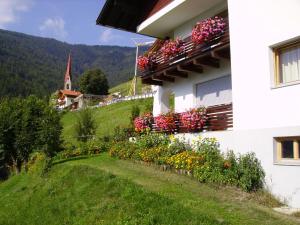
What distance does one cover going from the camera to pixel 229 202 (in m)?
9.99

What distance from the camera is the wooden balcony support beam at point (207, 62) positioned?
15.1 meters

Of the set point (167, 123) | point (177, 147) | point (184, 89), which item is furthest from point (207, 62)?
point (177, 147)

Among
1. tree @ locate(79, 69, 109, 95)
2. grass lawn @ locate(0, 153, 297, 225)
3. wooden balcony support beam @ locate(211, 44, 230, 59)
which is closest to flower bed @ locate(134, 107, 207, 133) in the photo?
wooden balcony support beam @ locate(211, 44, 230, 59)

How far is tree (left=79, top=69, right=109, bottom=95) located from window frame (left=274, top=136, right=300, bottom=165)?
9354 centimetres

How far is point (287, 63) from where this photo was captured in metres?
11.3

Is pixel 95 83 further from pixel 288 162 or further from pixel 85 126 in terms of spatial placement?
pixel 288 162

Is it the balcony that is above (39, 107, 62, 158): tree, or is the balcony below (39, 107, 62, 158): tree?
above

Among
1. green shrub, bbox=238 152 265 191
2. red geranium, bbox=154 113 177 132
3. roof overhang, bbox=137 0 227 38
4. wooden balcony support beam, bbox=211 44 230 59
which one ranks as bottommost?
green shrub, bbox=238 152 265 191

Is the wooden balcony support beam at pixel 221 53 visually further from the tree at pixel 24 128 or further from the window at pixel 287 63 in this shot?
the tree at pixel 24 128

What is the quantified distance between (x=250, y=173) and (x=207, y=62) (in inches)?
221

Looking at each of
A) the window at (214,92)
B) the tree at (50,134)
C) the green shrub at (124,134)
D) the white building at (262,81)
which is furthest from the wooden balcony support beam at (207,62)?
the tree at (50,134)

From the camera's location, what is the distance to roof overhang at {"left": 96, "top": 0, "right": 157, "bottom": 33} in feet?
66.5

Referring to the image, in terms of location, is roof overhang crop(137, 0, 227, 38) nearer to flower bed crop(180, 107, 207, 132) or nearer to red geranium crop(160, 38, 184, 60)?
red geranium crop(160, 38, 184, 60)

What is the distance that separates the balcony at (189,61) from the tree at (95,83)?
8477 cm
